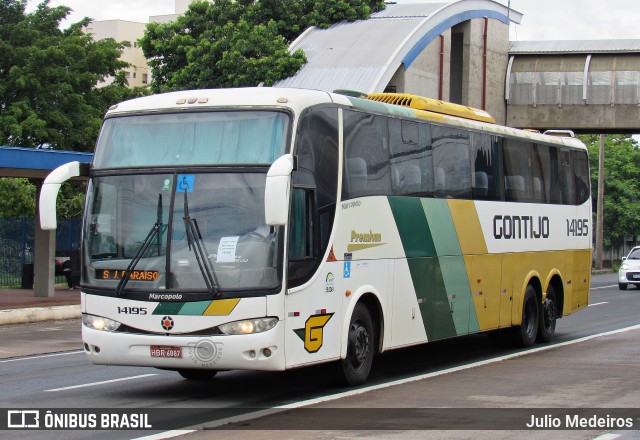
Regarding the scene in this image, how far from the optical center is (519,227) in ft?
58.5

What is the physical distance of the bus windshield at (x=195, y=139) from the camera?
11.6 meters

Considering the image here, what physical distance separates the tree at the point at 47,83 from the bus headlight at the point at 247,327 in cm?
3339

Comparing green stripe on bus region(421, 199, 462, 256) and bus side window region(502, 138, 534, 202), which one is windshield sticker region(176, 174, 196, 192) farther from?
bus side window region(502, 138, 534, 202)

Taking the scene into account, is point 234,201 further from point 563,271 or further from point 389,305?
point 563,271

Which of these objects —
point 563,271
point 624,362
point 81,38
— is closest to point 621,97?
point 81,38

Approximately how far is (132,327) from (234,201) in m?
1.69

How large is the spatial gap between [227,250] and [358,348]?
2.46 m

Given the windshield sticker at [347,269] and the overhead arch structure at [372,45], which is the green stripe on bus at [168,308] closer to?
the windshield sticker at [347,269]

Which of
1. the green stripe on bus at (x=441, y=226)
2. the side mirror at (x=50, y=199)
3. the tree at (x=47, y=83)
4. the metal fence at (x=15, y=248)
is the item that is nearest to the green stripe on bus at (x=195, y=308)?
the side mirror at (x=50, y=199)

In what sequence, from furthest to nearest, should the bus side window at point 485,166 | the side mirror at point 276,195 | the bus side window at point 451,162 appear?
the bus side window at point 485,166, the bus side window at point 451,162, the side mirror at point 276,195

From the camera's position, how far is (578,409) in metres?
11.2

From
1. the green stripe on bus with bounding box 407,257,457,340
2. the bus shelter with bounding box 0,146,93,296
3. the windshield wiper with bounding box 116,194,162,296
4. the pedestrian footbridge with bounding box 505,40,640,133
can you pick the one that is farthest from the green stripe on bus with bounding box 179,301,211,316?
the pedestrian footbridge with bounding box 505,40,640,133

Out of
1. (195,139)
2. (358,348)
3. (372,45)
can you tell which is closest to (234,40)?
(372,45)

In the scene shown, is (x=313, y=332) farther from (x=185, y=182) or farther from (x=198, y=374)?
(x=198, y=374)
